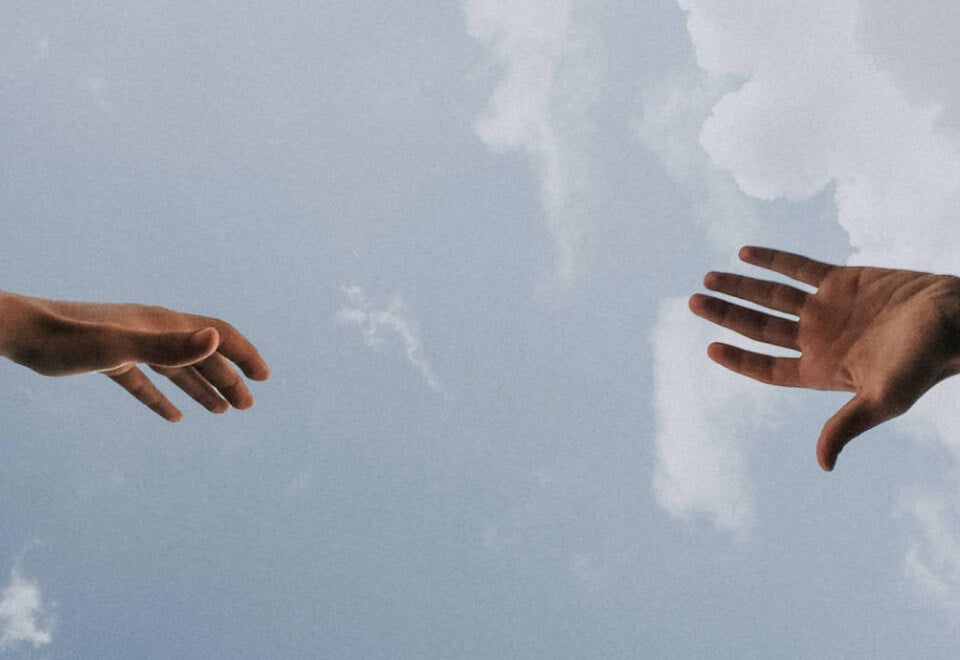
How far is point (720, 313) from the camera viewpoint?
278 inches

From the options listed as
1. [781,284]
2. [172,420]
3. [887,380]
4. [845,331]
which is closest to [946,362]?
[887,380]

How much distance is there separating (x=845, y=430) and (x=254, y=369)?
4.93 m

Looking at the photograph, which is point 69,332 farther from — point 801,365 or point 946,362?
point 946,362

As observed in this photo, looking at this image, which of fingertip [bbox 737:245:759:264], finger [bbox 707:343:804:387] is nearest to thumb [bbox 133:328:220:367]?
finger [bbox 707:343:804:387]

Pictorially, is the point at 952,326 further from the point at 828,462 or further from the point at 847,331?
the point at 828,462

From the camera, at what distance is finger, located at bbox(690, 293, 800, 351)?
6.70 meters

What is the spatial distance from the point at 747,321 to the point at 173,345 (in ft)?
17.2

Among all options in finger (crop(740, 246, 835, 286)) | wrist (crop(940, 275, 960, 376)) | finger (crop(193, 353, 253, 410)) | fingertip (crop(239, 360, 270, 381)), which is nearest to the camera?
wrist (crop(940, 275, 960, 376))

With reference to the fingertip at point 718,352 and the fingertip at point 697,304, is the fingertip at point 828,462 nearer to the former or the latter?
the fingertip at point 718,352

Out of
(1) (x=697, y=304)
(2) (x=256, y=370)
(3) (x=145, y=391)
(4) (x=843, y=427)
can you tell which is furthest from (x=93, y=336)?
(4) (x=843, y=427)

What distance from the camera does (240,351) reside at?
628 centimetres

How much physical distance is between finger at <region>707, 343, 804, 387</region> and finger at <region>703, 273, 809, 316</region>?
513 millimetres

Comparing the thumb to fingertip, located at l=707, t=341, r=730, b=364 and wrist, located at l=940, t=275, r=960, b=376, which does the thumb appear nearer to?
Answer: fingertip, located at l=707, t=341, r=730, b=364

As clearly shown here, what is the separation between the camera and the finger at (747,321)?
6704mm
